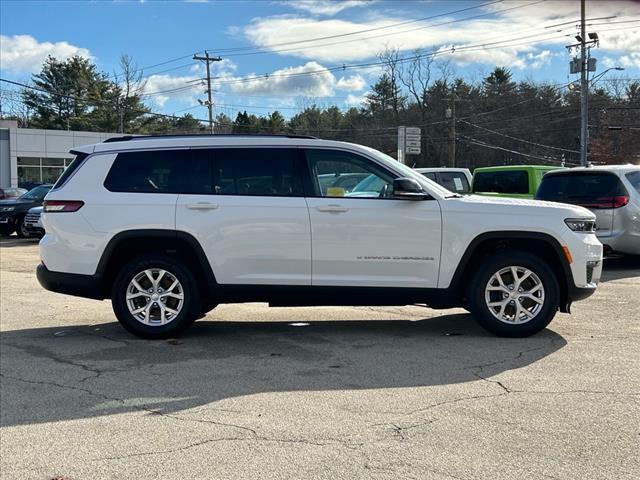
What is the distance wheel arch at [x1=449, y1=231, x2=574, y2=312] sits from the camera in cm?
598

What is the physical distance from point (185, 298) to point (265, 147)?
68.3 inches

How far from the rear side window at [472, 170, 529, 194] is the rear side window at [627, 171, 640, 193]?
2799 mm

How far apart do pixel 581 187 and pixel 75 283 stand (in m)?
8.41

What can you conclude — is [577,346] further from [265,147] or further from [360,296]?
[265,147]

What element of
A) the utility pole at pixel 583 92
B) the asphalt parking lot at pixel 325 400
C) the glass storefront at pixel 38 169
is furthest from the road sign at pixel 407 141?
the glass storefront at pixel 38 169

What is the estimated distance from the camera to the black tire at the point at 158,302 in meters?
6.18

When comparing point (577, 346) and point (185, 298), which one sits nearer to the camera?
point (577, 346)

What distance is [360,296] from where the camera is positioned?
6020mm

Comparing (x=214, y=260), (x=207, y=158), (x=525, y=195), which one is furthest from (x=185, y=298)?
(x=525, y=195)

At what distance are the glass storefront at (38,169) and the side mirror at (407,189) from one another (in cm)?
4322

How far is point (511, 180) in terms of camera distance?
1349 centimetres

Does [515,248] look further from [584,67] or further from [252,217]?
[584,67]

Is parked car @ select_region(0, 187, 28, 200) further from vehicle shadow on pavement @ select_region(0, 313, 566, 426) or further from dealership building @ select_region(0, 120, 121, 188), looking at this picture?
dealership building @ select_region(0, 120, 121, 188)

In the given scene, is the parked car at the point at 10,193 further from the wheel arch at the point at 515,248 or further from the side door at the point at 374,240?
the wheel arch at the point at 515,248
